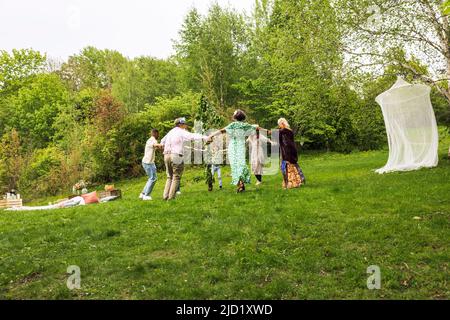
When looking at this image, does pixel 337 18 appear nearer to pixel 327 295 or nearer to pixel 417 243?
pixel 417 243

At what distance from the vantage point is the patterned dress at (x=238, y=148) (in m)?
12.5

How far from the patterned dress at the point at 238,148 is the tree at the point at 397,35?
8104 millimetres

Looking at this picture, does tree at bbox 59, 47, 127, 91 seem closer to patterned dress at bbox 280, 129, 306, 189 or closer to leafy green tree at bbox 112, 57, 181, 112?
leafy green tree at bbox 112, 57, 181, 112

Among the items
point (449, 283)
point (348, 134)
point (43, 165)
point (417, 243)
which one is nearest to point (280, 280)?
point (449, 283)

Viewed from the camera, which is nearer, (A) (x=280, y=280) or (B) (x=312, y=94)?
(A) (x=280, y=280)

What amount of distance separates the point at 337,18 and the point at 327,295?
15425mm

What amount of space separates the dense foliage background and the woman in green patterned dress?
2559 mm

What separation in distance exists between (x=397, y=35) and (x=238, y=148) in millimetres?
9489

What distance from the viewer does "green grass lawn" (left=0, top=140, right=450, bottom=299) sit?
5676 millimetres

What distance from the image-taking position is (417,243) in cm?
689

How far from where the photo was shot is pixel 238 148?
41.5 ft

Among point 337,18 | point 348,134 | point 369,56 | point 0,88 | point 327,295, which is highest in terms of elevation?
point 0,88

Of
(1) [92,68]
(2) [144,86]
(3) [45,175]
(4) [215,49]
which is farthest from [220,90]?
(1) [92,68]

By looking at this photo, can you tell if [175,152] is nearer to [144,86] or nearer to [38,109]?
[144,86]
